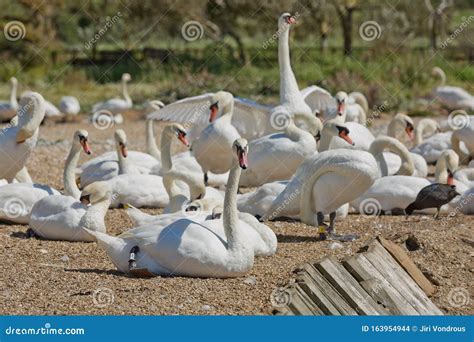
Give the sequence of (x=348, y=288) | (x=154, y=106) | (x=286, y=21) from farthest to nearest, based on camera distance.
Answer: (x=154, y=106)
(x=286, y=21)
(x=348, y=288)

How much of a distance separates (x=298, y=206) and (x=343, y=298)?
3.37 m

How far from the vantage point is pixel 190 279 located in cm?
Result: 855

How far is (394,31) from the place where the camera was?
3269 cm

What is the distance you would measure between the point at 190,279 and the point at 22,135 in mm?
4001

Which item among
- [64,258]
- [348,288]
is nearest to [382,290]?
[348,288]

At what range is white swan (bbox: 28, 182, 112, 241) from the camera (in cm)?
1041

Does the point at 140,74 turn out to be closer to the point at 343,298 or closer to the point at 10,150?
the point at 10,150

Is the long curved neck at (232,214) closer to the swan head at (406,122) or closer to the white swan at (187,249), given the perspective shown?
the white swan at (187,249)

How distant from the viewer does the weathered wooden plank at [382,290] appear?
26.8ft

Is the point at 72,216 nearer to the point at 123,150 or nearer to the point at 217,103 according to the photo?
the point at 123,150

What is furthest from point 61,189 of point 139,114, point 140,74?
point 140,74

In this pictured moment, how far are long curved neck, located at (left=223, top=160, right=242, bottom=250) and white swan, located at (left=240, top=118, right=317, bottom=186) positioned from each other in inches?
146

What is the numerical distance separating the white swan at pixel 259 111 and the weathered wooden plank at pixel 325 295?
578 cm

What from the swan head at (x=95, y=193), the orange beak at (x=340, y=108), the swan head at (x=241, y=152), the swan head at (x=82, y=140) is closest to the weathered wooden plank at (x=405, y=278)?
the swan head at (x=241, y=152)
